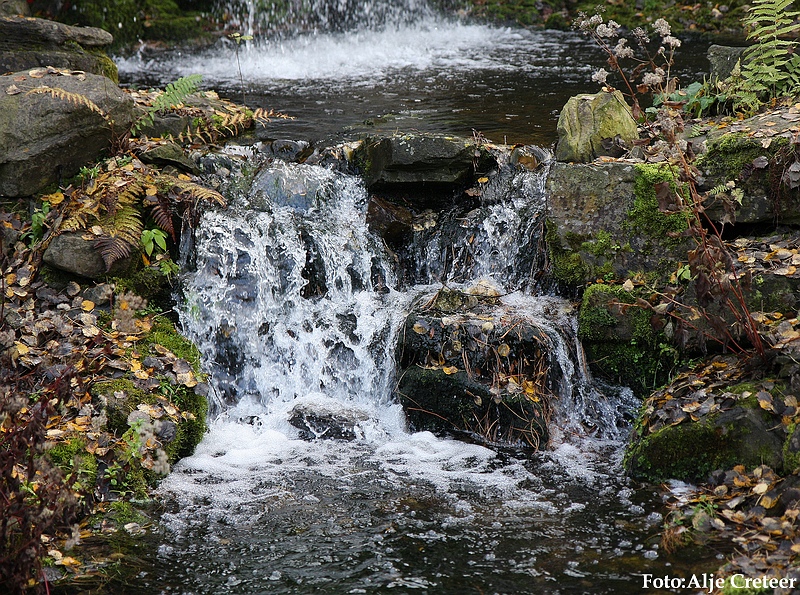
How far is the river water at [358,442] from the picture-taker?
422cm

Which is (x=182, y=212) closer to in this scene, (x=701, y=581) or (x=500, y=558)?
(x=500, y=558)

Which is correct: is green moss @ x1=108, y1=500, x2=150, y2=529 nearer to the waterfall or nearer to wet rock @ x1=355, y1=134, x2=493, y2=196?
the waterfall

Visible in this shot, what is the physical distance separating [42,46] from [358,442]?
5.78 meters

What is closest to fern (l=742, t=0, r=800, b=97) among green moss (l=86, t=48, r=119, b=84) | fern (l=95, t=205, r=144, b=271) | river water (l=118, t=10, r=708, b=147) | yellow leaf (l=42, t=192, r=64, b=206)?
river water (l=118, t=10, r=708, b=147)

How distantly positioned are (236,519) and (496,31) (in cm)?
1262

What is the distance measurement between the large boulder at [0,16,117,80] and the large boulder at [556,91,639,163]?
17.1ft

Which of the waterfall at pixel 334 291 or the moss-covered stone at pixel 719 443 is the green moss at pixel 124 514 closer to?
the waterfall at pixel 334 291

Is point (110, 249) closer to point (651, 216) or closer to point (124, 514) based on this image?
point (124, 514)

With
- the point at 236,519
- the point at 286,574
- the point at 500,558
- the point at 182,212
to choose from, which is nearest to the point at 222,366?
the point at 182,212

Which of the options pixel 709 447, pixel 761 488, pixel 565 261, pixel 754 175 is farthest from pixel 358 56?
pixel 761 488

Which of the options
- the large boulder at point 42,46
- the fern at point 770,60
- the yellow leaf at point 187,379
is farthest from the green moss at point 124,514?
the fern at point 770,60

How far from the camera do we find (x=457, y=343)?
19.7 feet

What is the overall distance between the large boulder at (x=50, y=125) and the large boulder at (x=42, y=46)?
1.31 m

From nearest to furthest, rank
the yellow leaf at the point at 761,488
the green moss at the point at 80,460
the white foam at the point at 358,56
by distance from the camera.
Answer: the yellow leaf at the point at 761,488, the green moss at the point at 80,460, the white foam at the point at 358,56
